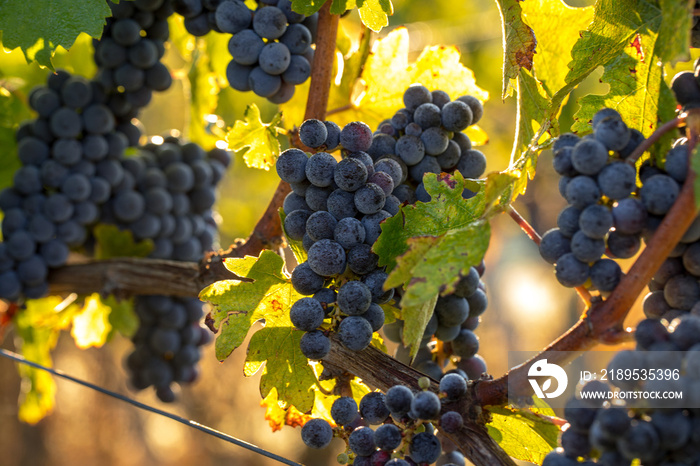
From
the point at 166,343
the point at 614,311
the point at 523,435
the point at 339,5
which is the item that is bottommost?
the point at 166,343

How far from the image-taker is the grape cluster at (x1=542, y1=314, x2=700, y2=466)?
1.51 ft

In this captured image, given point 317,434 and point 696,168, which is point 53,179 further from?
point 696,168

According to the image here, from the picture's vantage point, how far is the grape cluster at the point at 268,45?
0.89 metres

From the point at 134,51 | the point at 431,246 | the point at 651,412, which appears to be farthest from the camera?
the point at 134,51

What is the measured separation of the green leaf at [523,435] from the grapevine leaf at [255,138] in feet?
1.53

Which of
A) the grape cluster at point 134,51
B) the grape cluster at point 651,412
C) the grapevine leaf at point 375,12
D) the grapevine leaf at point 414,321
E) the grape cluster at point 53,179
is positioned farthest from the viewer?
the grape cluster at point 53,179

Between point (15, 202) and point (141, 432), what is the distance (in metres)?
3.25

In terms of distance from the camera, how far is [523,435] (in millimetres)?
724

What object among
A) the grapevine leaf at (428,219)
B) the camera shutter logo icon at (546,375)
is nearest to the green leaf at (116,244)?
the grapevine leaf at (428,219)

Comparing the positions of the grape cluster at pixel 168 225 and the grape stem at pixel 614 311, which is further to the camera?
the grape cluster at pixel 168 225

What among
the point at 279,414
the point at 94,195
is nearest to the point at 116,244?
the point at 94,195

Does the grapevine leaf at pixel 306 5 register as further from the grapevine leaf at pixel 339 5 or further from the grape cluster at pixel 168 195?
the grape cluster at pixel 168 195

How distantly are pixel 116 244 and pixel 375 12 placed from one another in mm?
857

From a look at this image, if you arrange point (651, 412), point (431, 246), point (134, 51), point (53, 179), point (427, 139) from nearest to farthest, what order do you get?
point (651, 412) < point (431, 246) < point (427, 139) < point (134, 51) < point (53, 179)
